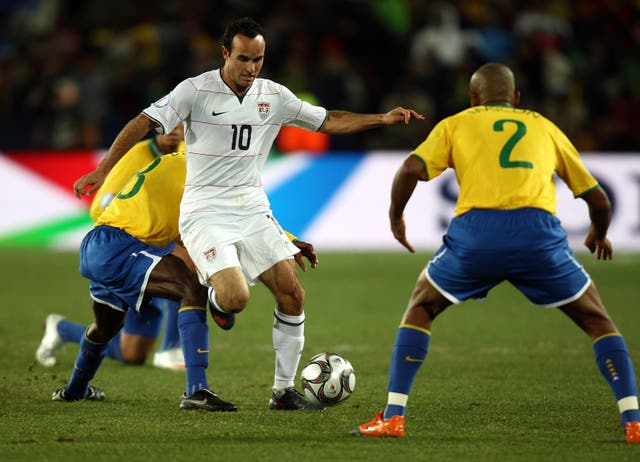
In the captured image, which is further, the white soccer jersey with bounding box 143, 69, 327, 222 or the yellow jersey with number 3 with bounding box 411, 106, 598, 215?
the white soccer jersey with bounding box 143, 69, 327, 222

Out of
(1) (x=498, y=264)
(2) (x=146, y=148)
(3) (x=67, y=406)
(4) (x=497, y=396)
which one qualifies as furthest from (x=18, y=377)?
(1) (x=498, y=264)

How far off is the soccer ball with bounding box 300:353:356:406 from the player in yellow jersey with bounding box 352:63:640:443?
0.88 metres

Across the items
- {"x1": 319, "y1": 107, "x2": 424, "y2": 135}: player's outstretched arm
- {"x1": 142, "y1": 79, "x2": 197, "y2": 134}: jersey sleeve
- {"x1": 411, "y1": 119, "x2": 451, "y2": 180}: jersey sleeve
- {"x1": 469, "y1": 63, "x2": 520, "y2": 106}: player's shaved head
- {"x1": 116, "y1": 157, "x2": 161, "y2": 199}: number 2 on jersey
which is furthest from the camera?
{"x1": 116, "y1": 157, "x2": 161, "y2": 199}: number 2 on jersey

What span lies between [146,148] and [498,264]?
311 centimetres

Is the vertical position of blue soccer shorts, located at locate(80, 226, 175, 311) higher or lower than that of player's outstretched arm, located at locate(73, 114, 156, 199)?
lower

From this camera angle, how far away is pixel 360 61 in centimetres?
1873

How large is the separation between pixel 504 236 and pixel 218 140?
182 centimetres

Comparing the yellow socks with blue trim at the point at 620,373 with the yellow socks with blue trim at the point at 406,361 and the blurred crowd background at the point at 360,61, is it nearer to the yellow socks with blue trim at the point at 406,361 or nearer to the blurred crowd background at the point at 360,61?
the yellow socks with blue trim at the point at 406,361

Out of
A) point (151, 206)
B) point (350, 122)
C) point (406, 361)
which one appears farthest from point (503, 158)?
point (151, 206)

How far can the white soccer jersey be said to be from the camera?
6.15m

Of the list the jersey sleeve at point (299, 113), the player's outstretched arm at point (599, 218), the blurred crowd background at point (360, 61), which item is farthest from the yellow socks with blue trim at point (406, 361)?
the blurred crowd background at point (360, 61)

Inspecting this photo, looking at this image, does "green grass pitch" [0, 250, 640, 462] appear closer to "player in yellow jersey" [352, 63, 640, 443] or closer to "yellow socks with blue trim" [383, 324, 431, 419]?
"yellow socks with blue trim" [383, 324, 431, 419]

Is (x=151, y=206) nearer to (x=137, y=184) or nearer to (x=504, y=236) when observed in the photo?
(x=137, y=184)

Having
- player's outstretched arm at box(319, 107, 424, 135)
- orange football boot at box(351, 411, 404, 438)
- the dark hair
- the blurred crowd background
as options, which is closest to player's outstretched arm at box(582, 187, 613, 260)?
orange football boot at box(351, 411, 404, 438)
